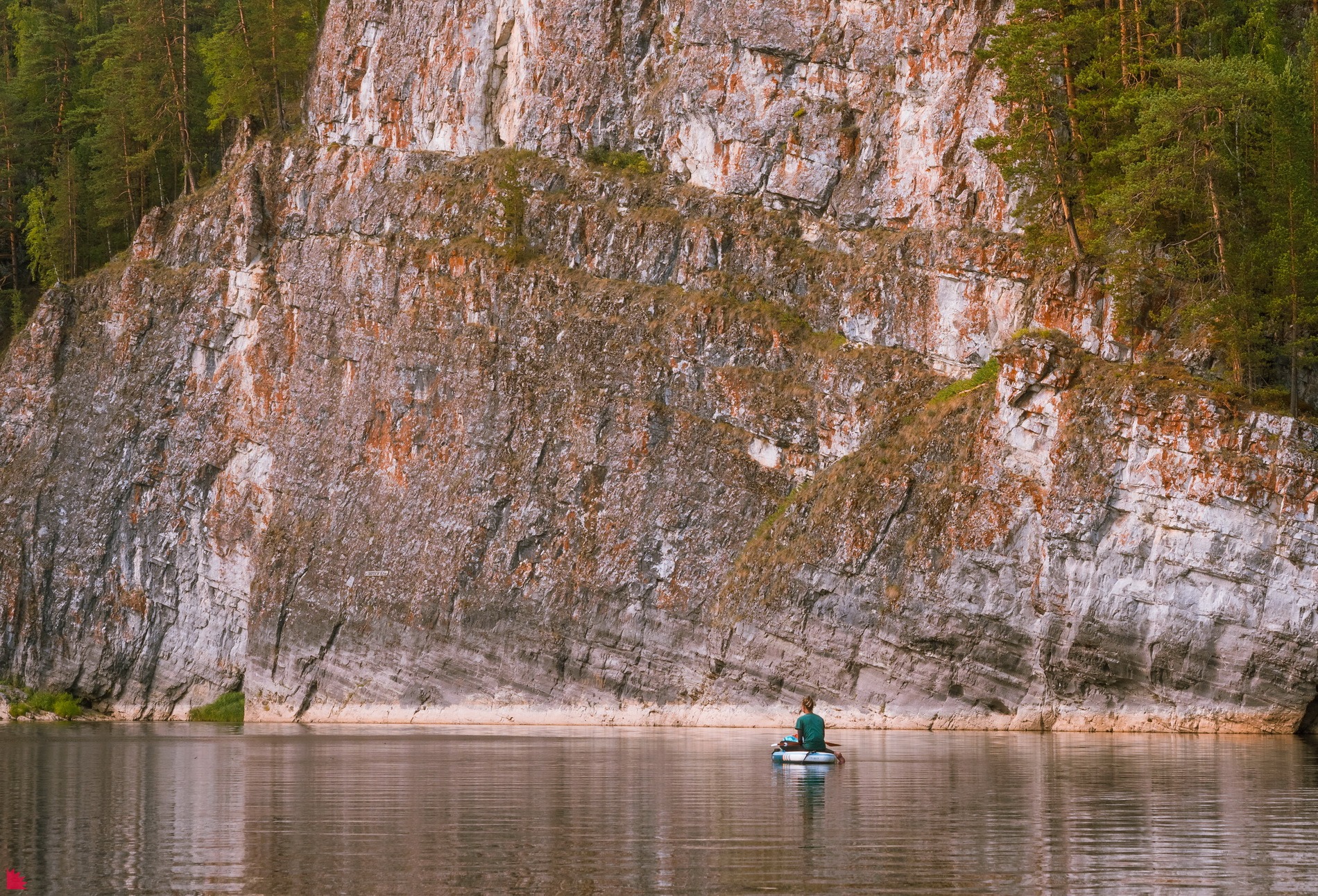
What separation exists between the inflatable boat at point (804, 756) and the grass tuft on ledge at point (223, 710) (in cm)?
3323

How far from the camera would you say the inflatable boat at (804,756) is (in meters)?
27.4

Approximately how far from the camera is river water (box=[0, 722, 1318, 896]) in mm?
13273

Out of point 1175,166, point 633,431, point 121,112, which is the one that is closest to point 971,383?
point 1175,166

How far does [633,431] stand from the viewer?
51.2 meters

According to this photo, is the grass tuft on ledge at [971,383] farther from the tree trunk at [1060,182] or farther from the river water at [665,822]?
the river water at [665,822]

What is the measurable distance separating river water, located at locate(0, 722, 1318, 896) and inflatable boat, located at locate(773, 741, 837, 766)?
2.09ft

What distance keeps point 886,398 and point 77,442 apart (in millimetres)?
35023

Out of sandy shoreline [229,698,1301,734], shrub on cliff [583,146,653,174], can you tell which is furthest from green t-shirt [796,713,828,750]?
shrub on cliff [583,146,653,174]

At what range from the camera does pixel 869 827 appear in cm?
1700

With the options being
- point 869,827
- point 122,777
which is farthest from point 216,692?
point 869,827

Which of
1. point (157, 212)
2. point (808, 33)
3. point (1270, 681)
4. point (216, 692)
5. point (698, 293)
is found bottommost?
point (216, 692)

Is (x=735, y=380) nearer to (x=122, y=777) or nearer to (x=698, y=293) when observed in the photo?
(x=698, y=293)

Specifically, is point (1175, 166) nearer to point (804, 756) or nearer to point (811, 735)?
point (811, 735)

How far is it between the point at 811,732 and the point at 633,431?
24.6m
